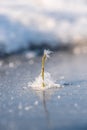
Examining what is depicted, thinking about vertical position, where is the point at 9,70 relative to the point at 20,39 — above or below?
below

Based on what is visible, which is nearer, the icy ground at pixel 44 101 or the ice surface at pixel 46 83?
the icy ground at pixel 44 101

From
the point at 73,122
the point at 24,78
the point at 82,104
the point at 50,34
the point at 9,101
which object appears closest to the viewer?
the point at 73,122

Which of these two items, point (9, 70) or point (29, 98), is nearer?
point (29, 98)

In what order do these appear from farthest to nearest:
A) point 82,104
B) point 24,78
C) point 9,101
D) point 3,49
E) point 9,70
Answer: point 3,49 → point 9,70 → point 24,78 → point 9,101 → point 82,104

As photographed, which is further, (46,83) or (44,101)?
(46,83)

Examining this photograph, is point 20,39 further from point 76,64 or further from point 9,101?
point 9,101

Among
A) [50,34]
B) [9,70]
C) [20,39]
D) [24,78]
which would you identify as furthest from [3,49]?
[24,78]

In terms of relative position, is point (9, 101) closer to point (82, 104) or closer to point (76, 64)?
point (82, 104)


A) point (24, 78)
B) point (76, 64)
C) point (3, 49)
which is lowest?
point (24, 78)

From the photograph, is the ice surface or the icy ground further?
the ice surface

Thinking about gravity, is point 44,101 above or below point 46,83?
below
